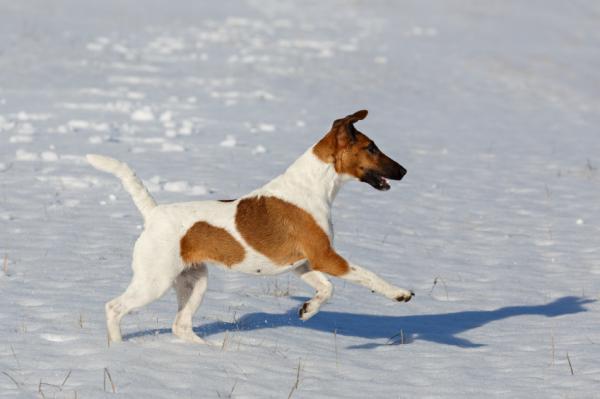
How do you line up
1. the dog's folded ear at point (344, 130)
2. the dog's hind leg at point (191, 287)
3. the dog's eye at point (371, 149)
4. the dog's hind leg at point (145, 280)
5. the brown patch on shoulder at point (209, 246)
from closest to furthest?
the dog's hind leg at point (145, 280)
the brown patch on shoulder at point (209, 246)
the dog's hind leg at point (191, 287)
the dog's folded ear at point (344, 130)
the dog's eye at point (371, 149)

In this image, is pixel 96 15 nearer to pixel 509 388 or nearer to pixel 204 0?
pixel 204 0

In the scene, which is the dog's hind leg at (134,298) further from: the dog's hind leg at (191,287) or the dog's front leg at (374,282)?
the dog's front leg at (374,282)

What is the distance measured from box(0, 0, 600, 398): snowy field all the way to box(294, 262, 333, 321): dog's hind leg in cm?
28

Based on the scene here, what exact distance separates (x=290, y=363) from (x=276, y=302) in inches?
74.8

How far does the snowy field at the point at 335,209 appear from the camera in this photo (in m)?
6.53

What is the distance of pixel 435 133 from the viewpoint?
62.2 feet

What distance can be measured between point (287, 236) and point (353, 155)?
0.82 m

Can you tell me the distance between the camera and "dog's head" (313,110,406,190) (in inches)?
286

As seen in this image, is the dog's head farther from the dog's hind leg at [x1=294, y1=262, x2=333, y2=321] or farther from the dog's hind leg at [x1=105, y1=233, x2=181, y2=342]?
the dog's hind leg at [x1=105, y1=233, x2=181, y2=342]

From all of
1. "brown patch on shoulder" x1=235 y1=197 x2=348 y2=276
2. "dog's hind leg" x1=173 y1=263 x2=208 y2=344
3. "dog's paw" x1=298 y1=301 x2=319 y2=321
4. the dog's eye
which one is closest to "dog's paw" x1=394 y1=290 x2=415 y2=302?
"brown patch on shoulder" x1=235 y1=197 x2=348 y2=276

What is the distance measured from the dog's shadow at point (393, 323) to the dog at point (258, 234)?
475mm

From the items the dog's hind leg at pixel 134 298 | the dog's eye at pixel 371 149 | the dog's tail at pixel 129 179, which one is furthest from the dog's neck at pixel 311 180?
the dog's hind leg at pixel 134 298

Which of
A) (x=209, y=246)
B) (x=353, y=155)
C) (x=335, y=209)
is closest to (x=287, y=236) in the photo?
(x=209, y=246)

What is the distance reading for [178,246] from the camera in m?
6.73
